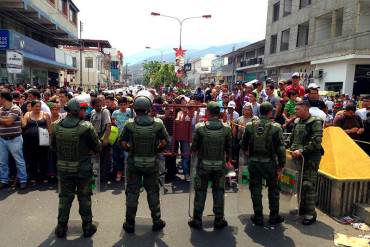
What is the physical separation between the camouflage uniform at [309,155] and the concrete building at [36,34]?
10708 mm

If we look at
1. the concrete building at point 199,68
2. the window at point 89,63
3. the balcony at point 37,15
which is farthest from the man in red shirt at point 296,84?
the concrete building at point 199,68

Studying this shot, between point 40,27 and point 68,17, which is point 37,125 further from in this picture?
point 68,17

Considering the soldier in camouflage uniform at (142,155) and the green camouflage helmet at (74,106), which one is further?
the soldier in camouflage uniform at (142,155)

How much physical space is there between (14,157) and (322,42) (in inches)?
913

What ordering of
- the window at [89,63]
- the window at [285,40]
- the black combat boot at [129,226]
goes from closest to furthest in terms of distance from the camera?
the black combat boot at [129,226] < the window at [285,40] < the window at [89,63]

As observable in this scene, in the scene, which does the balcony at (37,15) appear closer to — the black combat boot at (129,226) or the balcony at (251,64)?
the black combat boot at (129,226)

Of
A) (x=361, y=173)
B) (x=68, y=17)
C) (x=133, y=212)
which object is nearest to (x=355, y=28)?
(x=361, y=173)

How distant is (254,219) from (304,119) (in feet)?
5.73

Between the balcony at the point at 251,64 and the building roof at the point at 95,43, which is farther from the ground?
the building roof at the point at 95,43

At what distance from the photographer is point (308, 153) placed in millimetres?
5059

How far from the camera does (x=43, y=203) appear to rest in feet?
18.7

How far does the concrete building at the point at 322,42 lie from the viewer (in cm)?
2062

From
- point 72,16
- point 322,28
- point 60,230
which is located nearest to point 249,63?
point 322,28

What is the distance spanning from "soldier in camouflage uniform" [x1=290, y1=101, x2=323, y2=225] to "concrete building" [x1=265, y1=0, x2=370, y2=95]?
57.7 feet
